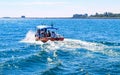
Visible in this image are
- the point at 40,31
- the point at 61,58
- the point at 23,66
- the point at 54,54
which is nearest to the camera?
the point at 23,66

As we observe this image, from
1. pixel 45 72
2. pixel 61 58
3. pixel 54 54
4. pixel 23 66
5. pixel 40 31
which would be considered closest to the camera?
pixel 45 72

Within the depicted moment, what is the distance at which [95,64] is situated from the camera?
104 feet

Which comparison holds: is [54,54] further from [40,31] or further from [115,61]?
[40,31]

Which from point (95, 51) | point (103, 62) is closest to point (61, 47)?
point (95, 51)

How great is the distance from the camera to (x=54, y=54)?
3809 centimetres

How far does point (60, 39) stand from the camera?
5050 cm

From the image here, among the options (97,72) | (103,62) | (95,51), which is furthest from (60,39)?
(97,72)

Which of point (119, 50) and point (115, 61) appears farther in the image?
point (119, 50)

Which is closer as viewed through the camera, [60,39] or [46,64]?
[46,64]

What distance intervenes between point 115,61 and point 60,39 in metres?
18.2

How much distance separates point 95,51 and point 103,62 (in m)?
7.01

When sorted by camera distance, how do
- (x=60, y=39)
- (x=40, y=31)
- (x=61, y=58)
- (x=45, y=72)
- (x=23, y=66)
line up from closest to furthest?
(x=45, y=72)
(x=23, y=66)
(x=61, y=58)
(x=60, y=39)
(x=40, y=31)

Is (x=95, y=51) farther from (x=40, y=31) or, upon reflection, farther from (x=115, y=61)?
(x=40, y=31)

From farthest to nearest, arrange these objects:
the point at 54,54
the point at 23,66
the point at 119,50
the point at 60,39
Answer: the point at 60,39 < the point at 119,50 < the point at 54,54 < the point at 23,66
